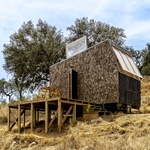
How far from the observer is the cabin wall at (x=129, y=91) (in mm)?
17812

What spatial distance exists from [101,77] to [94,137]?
7.66 meters

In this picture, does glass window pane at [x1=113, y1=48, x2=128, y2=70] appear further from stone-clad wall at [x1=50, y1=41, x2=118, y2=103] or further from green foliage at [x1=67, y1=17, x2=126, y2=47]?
green foliage at [x1=67, y1=17, x2=126, y2=47]

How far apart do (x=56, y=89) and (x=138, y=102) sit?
5486 mm

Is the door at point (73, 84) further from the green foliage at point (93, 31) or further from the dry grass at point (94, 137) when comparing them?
the green foliage at point (93, 31)

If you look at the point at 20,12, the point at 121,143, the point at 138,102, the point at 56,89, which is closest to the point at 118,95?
the point at 138,102

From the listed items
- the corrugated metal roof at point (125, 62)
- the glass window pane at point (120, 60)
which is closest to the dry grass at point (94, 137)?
the glass window pane at point (120, 60)

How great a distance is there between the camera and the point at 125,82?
1831 cm

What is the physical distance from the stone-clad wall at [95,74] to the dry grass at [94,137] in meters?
1.72

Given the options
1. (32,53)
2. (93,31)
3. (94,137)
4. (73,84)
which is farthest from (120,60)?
(93,31)

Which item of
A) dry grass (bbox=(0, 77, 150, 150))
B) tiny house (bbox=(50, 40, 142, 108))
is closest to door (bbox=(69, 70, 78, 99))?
tiny house (bbox=(50, 40, 142, 108))

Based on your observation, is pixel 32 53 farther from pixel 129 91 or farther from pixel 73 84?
pixel 129 91

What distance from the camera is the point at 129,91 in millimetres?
18859

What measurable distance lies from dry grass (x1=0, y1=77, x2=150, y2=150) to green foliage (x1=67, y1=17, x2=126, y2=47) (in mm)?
15538

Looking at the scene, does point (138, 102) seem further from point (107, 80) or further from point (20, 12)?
point (20, 12)
